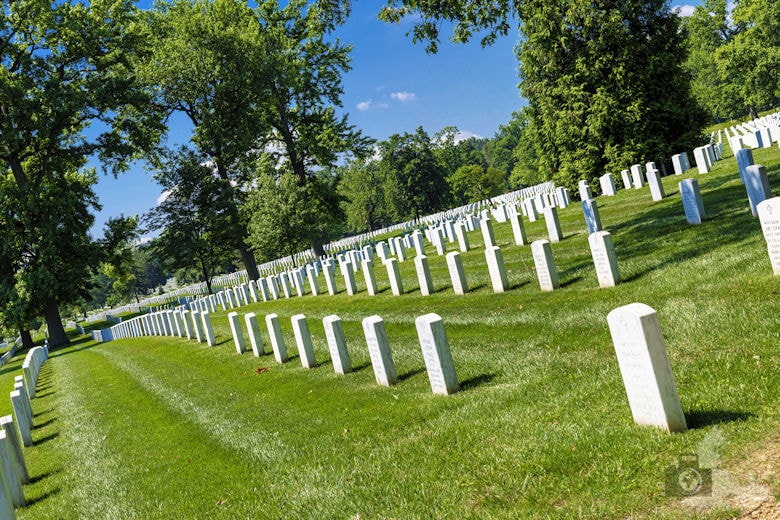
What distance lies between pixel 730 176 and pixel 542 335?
12698 millimetres

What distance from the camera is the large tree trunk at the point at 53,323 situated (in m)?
35.2

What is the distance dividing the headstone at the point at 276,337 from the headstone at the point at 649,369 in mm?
7749

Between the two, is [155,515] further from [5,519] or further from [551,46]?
[551,46]

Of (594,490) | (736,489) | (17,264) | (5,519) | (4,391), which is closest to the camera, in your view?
(736,489)

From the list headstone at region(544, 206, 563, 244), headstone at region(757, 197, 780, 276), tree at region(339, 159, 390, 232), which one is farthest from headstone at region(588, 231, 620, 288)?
tree at region(339, 159, 390, 232)

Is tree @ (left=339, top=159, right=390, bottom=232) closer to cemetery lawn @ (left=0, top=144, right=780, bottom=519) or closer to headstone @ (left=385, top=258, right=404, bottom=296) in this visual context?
headstone @ (left=385, top=258, right=404, bottom=296)

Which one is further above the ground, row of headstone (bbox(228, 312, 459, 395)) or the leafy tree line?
the leafy tree line

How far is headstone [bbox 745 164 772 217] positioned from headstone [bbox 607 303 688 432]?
24.0 ft

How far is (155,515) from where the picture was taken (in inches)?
217

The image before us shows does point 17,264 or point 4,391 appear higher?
point 17,264

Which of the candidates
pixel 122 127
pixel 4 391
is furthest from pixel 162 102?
pixel 4 391

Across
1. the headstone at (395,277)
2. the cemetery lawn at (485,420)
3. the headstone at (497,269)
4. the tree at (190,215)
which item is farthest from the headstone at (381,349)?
the tree at (190,215)

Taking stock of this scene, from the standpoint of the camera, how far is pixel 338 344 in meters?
9.00

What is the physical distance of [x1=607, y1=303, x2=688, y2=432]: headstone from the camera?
420 cm
